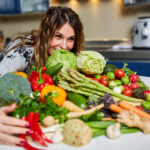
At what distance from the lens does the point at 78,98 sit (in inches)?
35.5

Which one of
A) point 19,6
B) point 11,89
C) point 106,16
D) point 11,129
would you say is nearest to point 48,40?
point 11,89

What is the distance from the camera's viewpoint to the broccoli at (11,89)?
2.73ft

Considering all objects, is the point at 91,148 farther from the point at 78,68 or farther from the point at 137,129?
the point at 78,68

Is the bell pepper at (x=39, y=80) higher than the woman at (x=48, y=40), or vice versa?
the woman at (x=48, y=40)

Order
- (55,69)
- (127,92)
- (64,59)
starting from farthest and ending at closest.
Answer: (64,59) < (55,69) < (127,92)

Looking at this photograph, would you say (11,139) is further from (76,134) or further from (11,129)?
(76,134)

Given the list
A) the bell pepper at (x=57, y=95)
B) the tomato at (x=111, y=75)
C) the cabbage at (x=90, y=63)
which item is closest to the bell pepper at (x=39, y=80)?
the bell pepper at (x=57, y=95)

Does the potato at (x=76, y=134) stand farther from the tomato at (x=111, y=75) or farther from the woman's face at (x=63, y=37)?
the woman's face at (x=63, y=37)

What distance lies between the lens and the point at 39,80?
39.6 inches

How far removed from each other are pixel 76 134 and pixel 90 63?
581mm

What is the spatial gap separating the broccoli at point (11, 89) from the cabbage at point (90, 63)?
0.38m

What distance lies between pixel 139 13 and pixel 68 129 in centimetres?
268

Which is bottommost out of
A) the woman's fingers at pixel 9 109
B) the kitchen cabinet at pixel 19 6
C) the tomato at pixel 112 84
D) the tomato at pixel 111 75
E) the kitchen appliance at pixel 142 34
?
the tomato at pixel 112 84

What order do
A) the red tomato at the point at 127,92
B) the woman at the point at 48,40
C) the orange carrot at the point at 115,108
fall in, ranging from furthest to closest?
1. the woman at the point at 48,40
2. the red tomato at the point at 127,92
3. the orange carrot at the point at 115,108
